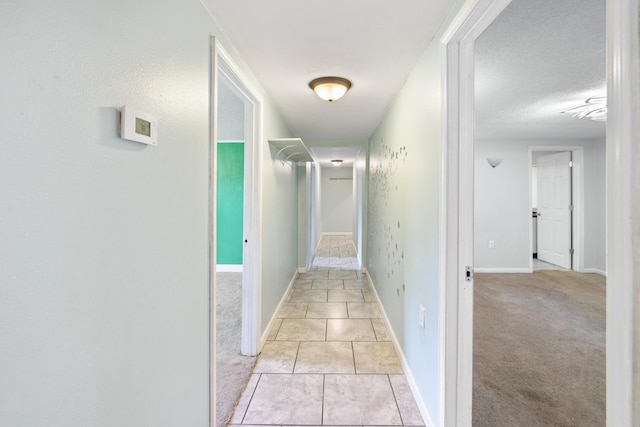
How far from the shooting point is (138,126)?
0.94 meters

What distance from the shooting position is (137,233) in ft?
3.19

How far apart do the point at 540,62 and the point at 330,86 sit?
5.26 ft

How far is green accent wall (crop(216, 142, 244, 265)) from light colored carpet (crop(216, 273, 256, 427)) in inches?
68.0

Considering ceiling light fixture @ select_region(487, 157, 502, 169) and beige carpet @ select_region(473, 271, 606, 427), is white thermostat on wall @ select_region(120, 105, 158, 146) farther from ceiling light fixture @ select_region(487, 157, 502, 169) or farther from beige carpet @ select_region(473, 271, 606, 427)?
ceiling light fixture @ select_region(487, 157, 502, 169)

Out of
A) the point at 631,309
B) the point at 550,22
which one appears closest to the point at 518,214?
the point at 550,22

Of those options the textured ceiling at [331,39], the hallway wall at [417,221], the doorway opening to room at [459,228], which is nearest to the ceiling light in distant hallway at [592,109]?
the hallway wall at [417,221]

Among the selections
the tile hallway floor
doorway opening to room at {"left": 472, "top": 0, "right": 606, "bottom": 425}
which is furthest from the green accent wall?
doorway opening to room at {"left": 472, "top": 0, "right": 606, "bottom": 425}

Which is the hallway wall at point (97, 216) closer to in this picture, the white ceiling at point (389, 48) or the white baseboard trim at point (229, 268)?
the white ceiling at point (389, 48)

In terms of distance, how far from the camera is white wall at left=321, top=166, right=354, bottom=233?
10.1 metres

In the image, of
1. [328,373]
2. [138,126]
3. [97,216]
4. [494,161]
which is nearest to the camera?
[97,216]

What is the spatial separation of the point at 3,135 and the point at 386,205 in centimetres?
291

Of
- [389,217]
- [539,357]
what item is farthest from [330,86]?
[539,357]

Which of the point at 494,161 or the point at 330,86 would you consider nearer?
the point at 330,86

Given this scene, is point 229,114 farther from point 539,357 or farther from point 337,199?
point 337,199
